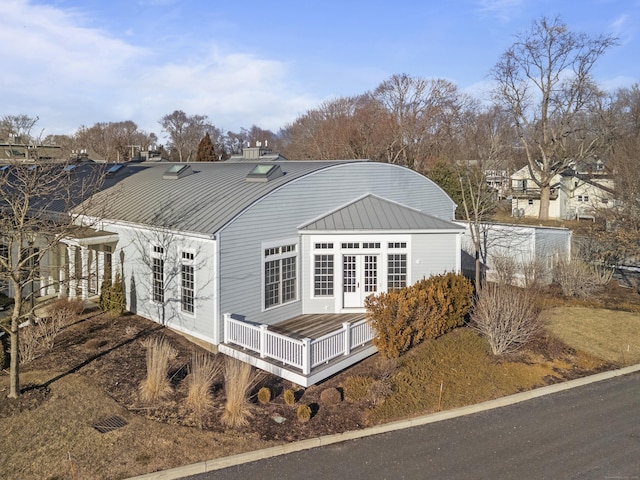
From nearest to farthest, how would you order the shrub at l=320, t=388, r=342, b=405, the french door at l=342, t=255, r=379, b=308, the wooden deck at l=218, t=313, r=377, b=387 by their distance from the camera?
the shrub at l=320, t=388, r=342, b=405
the wooden deck at l=218, t=313, r=377, b=387
the french door at l=342, t=255, r=379, b=308

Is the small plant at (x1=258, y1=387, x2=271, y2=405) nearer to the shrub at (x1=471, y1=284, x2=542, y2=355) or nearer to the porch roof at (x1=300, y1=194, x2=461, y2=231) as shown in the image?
the shrub at (x1=471, y1=284, x2=542, y2=355)

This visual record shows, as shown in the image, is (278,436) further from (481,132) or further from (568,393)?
(481,132)

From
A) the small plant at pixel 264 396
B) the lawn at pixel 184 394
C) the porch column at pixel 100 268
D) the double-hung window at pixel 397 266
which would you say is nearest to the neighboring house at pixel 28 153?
the porch column at pixel 100 268

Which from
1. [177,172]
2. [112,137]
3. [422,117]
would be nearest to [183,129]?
[112,137]

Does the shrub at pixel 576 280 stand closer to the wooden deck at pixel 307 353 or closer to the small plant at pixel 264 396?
the wooden deck at pixel 307 353

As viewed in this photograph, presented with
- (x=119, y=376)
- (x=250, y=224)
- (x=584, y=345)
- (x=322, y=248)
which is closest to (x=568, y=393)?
(x=584, y=345)

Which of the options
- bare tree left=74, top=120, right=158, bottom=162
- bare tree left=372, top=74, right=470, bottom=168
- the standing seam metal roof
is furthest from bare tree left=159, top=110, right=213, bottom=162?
the standing seam metal roof
